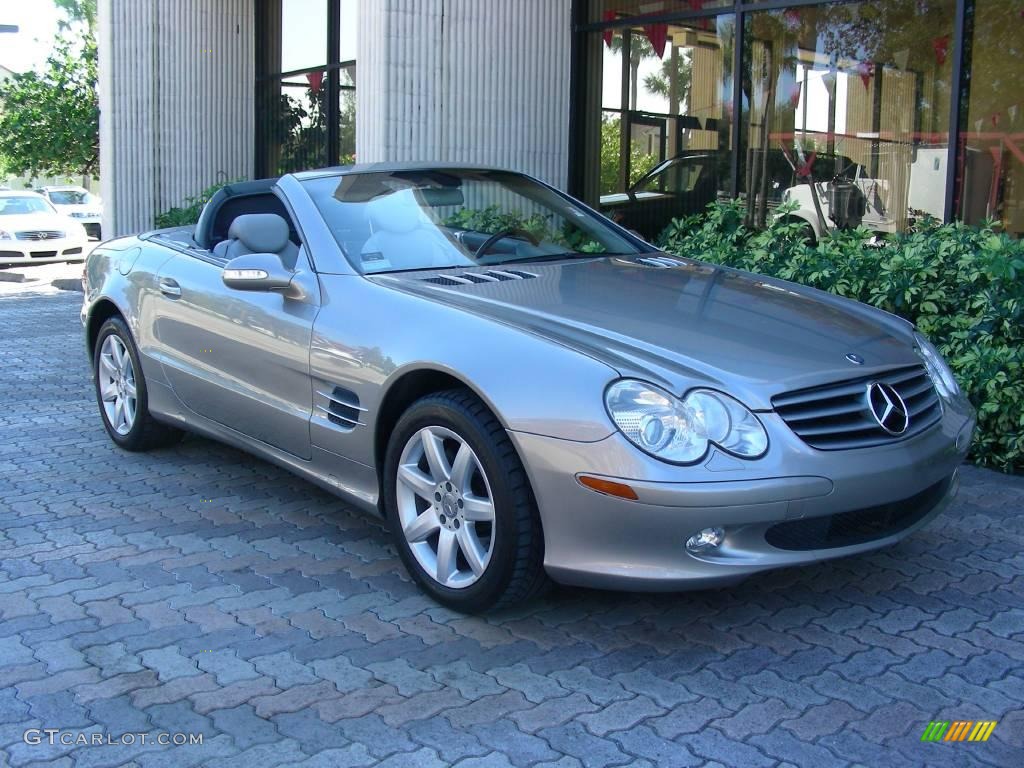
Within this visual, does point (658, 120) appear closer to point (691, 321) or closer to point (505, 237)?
point (505, 237)

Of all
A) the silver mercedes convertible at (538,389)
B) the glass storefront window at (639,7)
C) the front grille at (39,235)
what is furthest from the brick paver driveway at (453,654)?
the front grille at (39,235)

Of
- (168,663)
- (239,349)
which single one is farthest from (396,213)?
(168,663)

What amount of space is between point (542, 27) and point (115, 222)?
22.1 ft

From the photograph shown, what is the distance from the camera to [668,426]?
3.31 meters

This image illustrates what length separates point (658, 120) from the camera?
33.0ft

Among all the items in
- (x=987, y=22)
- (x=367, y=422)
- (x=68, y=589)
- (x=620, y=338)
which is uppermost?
(x=987, y=22)

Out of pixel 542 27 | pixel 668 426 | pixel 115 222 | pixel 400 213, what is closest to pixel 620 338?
pixel 668 426

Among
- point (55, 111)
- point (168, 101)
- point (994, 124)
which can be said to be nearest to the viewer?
point (994, 124)

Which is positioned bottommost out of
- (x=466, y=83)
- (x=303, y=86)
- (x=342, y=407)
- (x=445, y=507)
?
(x=445, y=507)

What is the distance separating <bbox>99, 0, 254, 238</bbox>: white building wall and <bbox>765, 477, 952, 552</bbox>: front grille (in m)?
12.5

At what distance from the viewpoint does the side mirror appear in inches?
171

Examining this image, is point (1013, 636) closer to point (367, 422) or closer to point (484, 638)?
point (484, 638)

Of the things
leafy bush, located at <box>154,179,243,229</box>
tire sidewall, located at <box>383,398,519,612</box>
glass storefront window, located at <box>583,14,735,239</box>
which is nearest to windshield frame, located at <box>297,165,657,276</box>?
tire sidewall, located at <box>383,398,519,612</box>

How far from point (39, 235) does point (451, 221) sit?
17.3 m
